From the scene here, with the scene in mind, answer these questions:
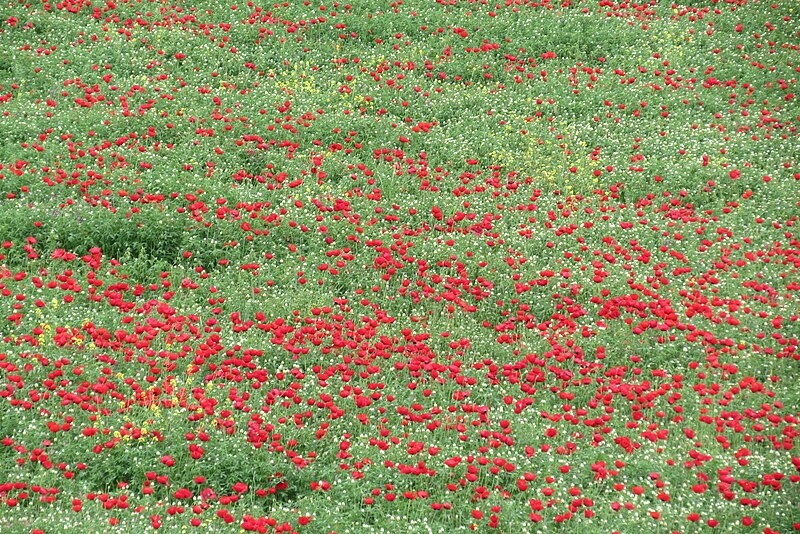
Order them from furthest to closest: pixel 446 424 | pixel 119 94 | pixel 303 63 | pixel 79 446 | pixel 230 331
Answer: pixel 303 63 < pixel 119 94 < pixel 230 331 < pixel 446 424 < pixel 79 446

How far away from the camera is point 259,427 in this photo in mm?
8078

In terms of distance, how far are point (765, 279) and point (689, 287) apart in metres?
0.97

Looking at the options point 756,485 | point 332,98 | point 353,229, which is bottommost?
point 756,485

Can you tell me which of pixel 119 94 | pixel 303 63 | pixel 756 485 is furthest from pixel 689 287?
pixel 119 94

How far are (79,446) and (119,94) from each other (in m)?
7.56

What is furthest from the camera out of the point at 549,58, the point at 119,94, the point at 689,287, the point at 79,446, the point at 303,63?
the point at 549,58

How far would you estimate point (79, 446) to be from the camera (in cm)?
767

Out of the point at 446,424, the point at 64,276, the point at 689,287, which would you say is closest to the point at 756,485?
the point at 446,424

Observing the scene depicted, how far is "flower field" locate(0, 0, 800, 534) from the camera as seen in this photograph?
25.3ft

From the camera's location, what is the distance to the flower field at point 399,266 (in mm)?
7707

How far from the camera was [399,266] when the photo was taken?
1059 centimetres

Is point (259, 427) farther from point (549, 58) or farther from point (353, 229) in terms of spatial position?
point (549, 58)

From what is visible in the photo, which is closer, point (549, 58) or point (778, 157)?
point (778, 157)

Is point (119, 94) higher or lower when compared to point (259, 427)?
higher
